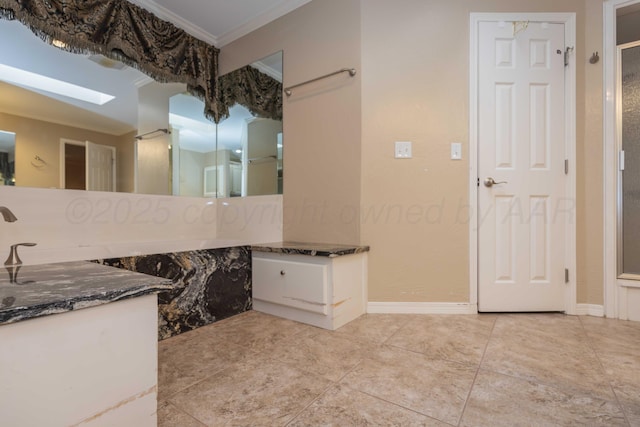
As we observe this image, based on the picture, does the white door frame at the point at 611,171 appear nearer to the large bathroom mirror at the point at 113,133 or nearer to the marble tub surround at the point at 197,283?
the large bathroom mirror at the point at 113,133

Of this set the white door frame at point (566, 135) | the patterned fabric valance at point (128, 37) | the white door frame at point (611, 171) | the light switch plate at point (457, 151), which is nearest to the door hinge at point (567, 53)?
the white door frame at point (566, 135)

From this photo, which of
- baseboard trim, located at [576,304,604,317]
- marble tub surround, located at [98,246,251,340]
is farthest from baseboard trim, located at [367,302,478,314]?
marble tub surround, located at [98,246,251,340]

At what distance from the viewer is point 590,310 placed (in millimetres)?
1901

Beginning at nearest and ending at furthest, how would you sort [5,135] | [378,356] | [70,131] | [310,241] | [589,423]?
[589,423] < [378,356] < [5,135] < [70,131] < [310,241]

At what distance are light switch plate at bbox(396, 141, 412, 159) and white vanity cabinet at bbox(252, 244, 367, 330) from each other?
2.30ft

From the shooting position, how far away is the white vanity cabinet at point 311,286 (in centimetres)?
173

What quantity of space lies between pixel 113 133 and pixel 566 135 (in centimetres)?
318

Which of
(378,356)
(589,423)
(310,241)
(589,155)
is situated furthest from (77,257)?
(589,155)

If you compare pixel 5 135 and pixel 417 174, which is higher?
pixel 5 135

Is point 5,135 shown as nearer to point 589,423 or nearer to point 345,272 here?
point 345,272

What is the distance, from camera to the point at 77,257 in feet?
5.89

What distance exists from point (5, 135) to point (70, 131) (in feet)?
1.07

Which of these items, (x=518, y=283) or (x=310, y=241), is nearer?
(x=518, y=283)

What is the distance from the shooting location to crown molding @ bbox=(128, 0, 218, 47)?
91.1 inches
